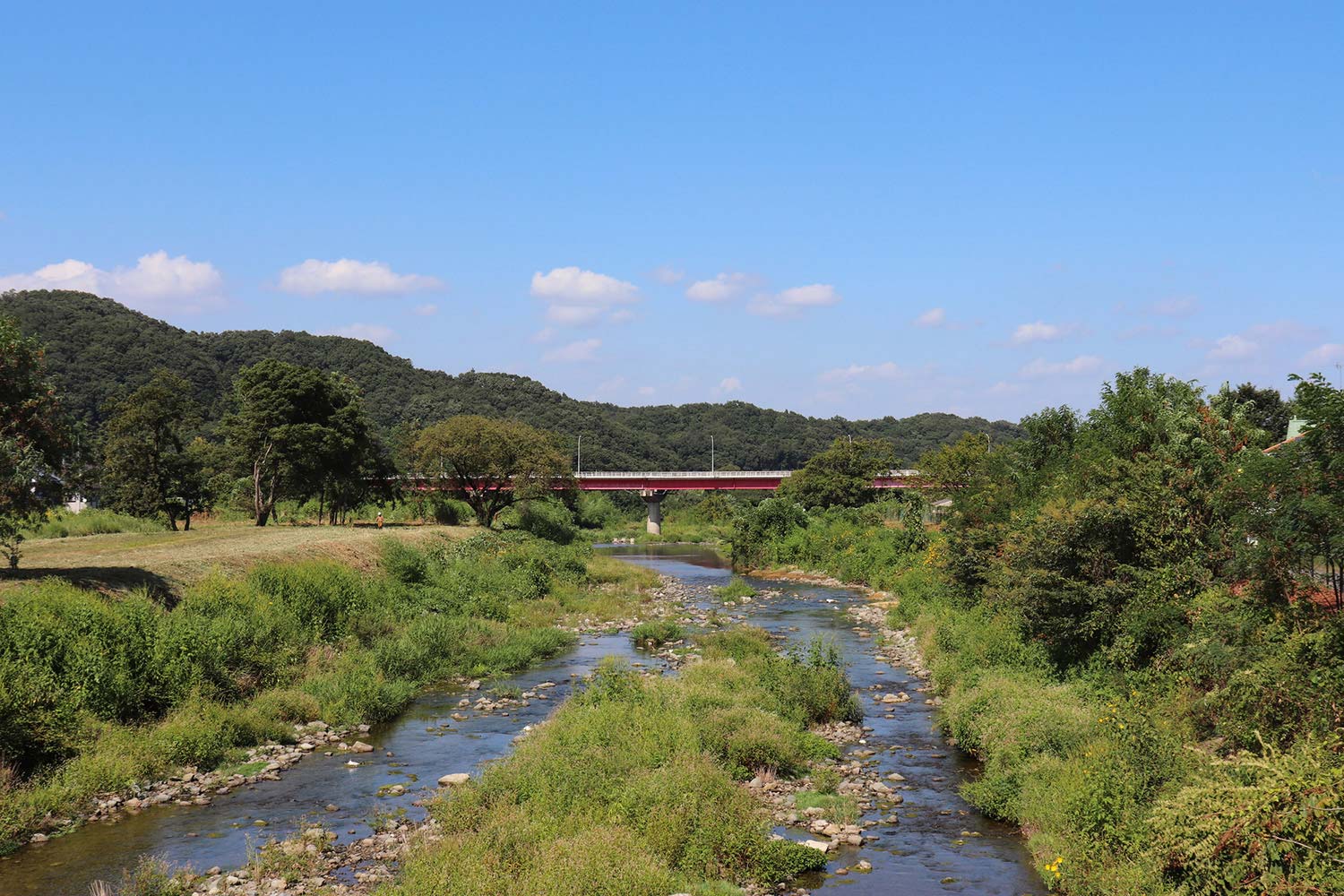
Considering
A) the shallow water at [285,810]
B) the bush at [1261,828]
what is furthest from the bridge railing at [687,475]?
the bush at [1261,828]

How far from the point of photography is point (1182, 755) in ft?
56.5

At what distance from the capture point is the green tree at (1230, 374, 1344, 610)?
17.1m

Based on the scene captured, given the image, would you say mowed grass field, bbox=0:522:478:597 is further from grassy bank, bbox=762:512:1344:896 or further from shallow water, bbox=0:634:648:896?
grassy bank, bbox=762:512:1344:896

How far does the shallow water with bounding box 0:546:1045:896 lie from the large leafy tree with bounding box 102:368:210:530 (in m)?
32.6

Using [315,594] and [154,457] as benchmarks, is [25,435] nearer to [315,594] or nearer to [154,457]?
[315,594]

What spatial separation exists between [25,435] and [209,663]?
7.86m

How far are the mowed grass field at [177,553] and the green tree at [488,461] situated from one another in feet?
34.9

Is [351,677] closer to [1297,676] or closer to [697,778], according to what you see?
[697,778]

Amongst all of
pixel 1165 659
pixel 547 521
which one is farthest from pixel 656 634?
pixel 547 521

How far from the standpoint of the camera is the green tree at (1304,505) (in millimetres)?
17109

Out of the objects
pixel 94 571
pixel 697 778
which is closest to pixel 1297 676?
pixel 697 778

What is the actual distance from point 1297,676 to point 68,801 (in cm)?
2282

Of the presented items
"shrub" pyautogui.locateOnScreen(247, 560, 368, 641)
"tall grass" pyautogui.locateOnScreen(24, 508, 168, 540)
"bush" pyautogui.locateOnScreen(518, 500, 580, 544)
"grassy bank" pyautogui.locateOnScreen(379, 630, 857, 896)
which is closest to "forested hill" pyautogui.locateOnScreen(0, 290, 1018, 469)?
"tall grass" pyautogui.locateOnScreen(24, 508, 168, 540)

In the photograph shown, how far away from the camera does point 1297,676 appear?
16.9m
